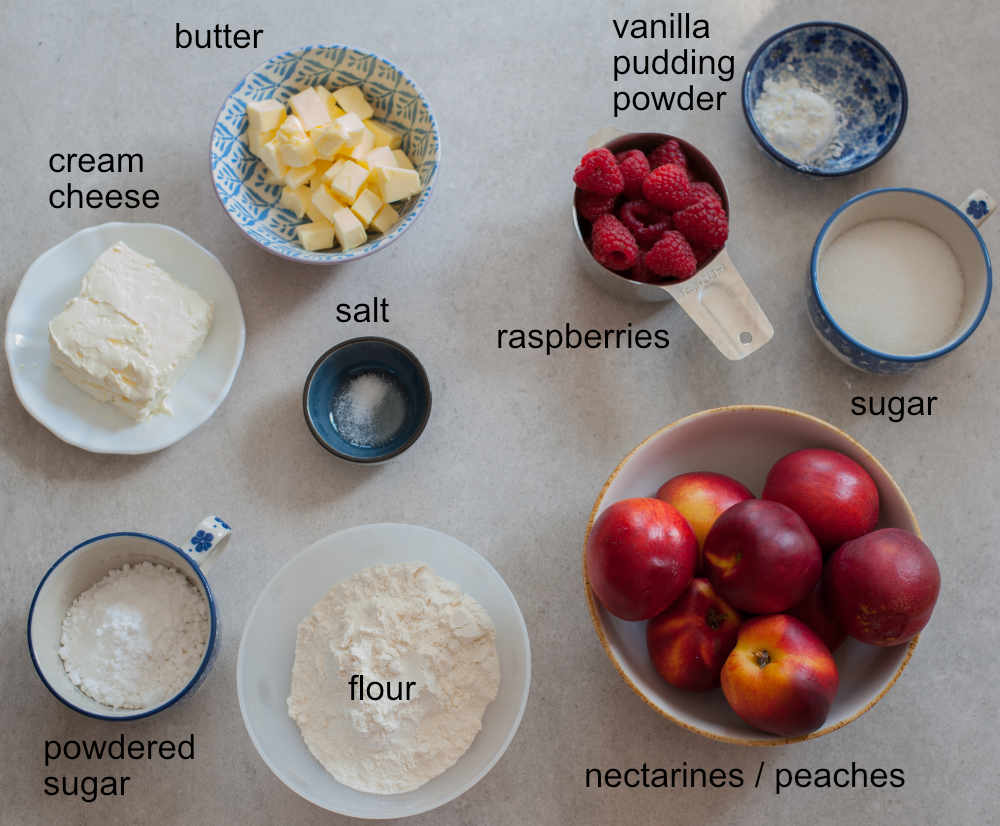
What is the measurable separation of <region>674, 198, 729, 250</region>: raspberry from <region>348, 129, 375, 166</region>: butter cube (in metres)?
0.44

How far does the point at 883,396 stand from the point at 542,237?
54cm

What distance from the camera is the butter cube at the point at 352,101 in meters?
1.27

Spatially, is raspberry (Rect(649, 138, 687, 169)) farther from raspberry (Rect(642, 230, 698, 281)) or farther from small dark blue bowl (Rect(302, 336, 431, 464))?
small dark blue bowl (Rect(302, 336, 431, 464))

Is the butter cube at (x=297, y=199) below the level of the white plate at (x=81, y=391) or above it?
above

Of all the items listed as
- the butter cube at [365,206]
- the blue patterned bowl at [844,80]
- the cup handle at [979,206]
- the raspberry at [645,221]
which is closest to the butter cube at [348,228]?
the butter cube at [365,206]

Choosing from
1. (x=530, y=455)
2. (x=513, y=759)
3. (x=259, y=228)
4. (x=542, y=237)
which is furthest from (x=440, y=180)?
(x=513, y=759)

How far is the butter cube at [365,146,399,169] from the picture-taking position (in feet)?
4.04

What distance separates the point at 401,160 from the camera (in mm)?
1270

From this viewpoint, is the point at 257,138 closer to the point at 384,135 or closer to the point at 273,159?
the point at 273,159

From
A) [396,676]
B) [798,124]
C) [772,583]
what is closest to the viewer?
[772,583]

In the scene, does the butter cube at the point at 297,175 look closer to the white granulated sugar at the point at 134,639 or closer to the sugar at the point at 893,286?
the white granulated sugar at the point at 134,639

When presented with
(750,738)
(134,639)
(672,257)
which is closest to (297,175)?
(672,257)

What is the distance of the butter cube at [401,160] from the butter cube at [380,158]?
0.6 inches

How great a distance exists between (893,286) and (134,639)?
112cm
